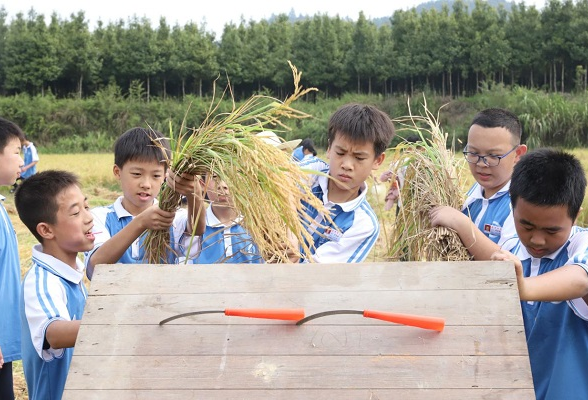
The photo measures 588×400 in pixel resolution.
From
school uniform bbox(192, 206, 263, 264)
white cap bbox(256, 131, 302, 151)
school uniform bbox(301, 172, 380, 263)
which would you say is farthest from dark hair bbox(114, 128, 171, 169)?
white cap bbox(256, 131, 302, 151)

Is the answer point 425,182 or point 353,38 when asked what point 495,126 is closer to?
point 425,182

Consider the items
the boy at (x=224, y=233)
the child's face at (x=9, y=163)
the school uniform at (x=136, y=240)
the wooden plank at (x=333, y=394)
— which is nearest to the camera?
the wooden plank at (x=333, y=394)

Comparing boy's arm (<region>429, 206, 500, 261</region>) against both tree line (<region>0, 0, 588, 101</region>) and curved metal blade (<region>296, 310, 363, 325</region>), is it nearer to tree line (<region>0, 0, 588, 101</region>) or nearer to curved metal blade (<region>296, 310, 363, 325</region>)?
curved metal blade (<region>296, 310, 363, 325</region>)

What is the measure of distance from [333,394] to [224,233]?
47.8 inches

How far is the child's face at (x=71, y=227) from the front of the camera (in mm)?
2883

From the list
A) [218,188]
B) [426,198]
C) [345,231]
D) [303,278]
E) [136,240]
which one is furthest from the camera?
[136,240]

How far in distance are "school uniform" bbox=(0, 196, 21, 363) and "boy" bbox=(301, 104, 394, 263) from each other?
5.33 ft

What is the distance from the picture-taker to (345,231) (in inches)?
126

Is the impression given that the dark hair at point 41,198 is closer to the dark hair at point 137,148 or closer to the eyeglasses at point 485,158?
the dark hair at point 137,148

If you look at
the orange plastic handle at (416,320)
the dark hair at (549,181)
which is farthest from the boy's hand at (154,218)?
the dark hair at (549,181)

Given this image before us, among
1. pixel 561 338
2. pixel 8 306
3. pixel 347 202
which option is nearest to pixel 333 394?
pixel 561 338

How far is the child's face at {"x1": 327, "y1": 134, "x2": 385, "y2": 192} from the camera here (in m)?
3.19

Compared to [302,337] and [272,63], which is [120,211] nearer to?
[302,337]

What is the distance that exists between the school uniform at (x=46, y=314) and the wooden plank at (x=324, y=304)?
2.04 feet
